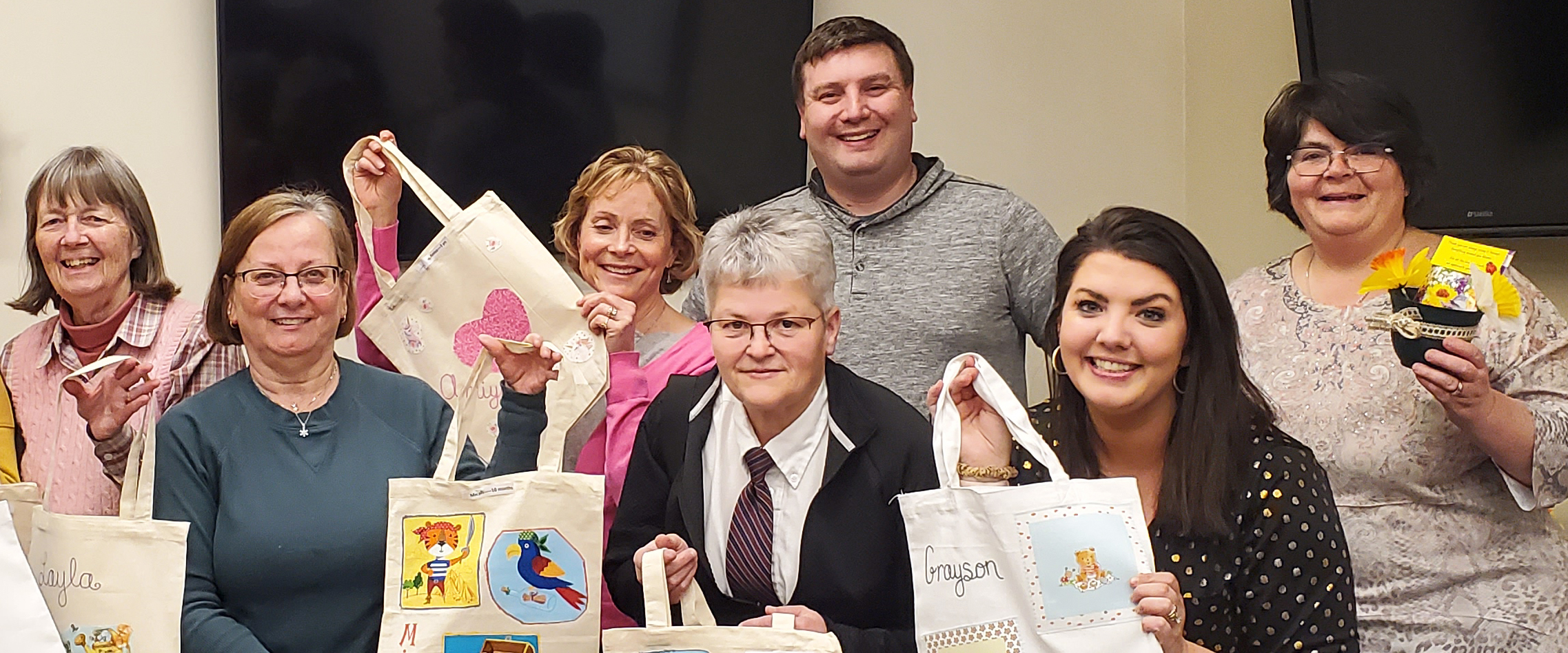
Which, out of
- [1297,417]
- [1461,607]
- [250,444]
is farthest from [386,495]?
[1461,607]

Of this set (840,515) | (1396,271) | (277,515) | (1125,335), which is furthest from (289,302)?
(1396,271)

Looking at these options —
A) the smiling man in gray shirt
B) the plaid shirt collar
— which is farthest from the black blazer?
the plaid shirt collar

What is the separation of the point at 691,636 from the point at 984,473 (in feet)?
1.55

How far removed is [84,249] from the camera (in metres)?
2.55

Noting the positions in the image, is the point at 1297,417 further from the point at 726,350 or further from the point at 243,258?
Result: the point at 243,258

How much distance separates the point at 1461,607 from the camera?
2252 mm

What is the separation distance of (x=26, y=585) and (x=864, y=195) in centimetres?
161

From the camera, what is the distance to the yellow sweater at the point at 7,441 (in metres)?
2.31

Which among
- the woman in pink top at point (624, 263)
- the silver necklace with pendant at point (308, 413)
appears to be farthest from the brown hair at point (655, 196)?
the silver necklace with pendant at point (308, 413)

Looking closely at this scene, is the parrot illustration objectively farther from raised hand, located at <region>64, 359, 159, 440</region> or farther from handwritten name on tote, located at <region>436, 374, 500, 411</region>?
raised hand, located at <region>64, 359, 159, 440</region>

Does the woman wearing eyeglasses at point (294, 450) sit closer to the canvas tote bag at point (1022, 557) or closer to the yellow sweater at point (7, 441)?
the yellow sweater at point (7, 441)

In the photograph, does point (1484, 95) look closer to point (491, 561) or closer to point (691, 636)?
point (691, 636)

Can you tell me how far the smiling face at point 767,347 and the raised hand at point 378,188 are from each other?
0.86 meters

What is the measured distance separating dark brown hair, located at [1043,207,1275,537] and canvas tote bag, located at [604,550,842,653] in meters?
0.48
